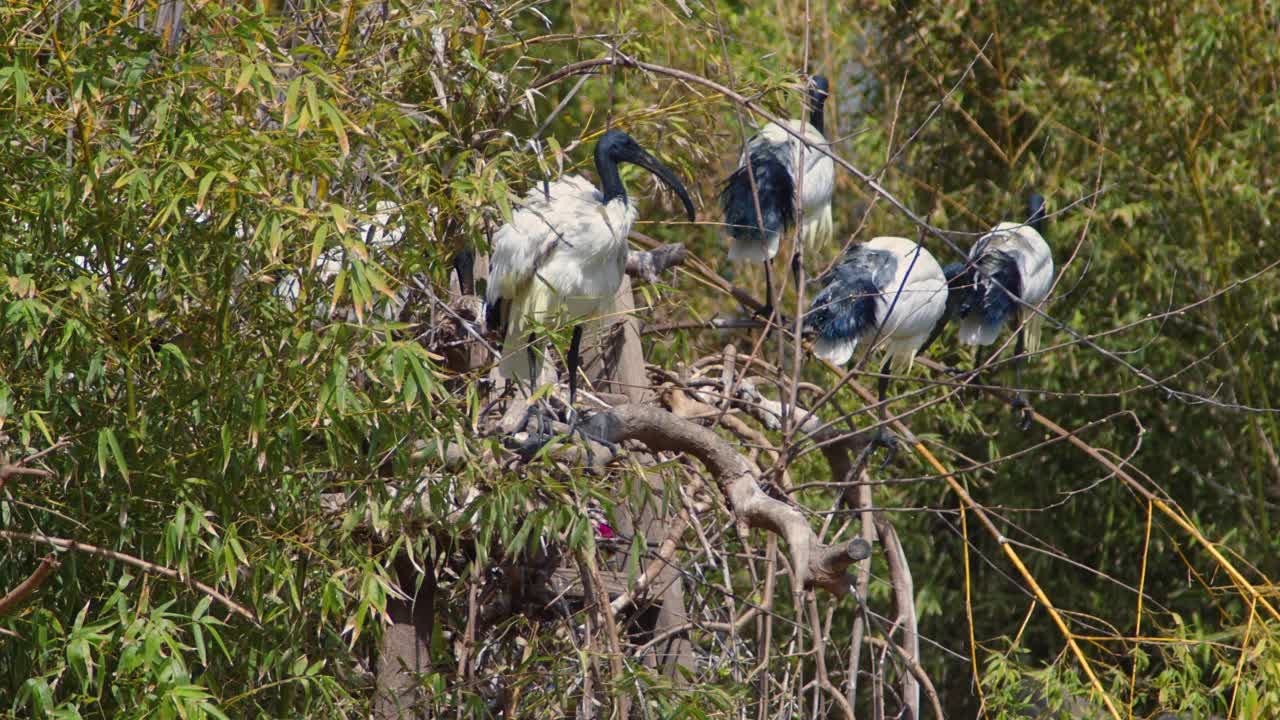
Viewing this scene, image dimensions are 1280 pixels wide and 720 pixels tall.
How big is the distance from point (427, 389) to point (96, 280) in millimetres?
636

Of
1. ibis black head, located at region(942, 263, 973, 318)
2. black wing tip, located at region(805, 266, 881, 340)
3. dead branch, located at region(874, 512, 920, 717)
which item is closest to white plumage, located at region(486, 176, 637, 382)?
black wing tip, located at region(805, 266, 881, 340)

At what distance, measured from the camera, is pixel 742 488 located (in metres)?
2.79

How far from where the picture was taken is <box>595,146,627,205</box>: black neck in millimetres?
3512

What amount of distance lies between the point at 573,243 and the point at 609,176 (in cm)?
19

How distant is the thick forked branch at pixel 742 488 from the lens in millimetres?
2502

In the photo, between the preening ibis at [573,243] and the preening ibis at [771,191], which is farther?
the preening ibis at [771,191]

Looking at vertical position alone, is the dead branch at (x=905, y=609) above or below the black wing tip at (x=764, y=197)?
below

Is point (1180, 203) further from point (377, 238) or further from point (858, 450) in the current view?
point (377, 238)

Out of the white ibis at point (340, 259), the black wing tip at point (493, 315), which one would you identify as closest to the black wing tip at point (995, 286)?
the black wing tip at point (493, 315)

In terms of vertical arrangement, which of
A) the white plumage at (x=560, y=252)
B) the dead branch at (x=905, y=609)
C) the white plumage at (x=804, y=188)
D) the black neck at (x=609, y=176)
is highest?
the black neck at (x=609, y=176)

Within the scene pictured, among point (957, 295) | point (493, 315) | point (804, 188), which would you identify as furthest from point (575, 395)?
point (957, 295)

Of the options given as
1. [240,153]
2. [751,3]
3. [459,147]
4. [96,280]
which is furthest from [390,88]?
[751,3]

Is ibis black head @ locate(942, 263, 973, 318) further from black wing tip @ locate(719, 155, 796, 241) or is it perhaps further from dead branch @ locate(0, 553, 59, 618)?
dead branch @ locate(0, 553, 59, 618)

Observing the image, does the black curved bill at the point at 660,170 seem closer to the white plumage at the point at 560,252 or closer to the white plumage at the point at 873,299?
the white plumage at the point at 560,252
